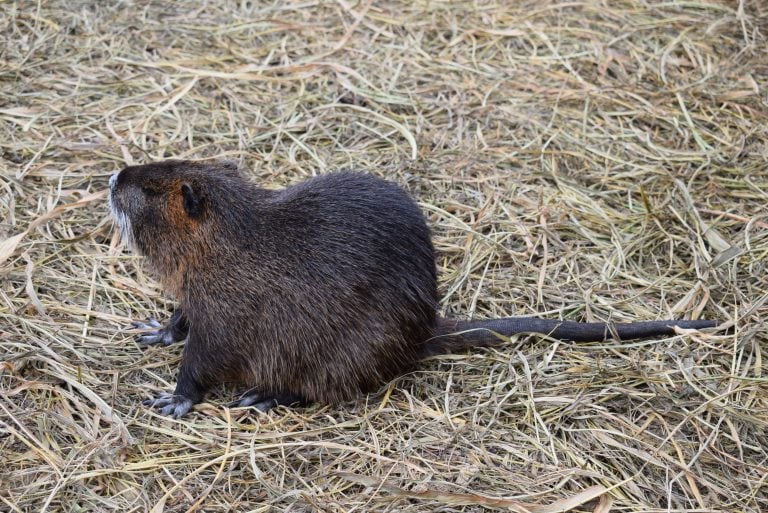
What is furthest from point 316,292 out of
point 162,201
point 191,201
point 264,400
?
point 162,201

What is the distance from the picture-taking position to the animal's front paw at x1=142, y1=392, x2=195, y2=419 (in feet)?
12.3

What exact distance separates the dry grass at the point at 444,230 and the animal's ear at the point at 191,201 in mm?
667

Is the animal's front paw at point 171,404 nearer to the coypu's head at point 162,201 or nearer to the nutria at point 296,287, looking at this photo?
the nutria at point 296,287

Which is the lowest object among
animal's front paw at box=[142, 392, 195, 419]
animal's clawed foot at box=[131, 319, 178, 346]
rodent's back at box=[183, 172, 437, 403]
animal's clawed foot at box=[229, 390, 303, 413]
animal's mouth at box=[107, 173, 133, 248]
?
animal's clawed foot at box=[229, 390, 303, 413]

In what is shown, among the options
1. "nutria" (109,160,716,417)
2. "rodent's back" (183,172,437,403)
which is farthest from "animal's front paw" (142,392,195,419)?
"rodent's back" (183,172,437,403)

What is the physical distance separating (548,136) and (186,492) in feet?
10.2

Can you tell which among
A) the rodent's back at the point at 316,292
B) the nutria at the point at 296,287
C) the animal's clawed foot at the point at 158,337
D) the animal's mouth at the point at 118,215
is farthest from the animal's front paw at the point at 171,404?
the animal's mouth at the point at 118,215

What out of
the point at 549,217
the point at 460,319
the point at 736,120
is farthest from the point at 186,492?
the point at 736,120

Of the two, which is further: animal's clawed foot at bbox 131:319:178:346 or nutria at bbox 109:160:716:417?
animal's clawed foot at bbox 131:319:178:346

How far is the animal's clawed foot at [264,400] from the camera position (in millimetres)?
3887

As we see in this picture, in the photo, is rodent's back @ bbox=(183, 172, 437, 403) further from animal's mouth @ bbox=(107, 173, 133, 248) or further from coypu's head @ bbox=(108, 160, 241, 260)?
animal's mouth @ bbox=(107, 173, 133, 248)

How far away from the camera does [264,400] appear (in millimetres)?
3914

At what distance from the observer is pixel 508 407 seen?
3.77 meters

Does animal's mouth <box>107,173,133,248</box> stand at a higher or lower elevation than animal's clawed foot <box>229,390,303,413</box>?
higher
